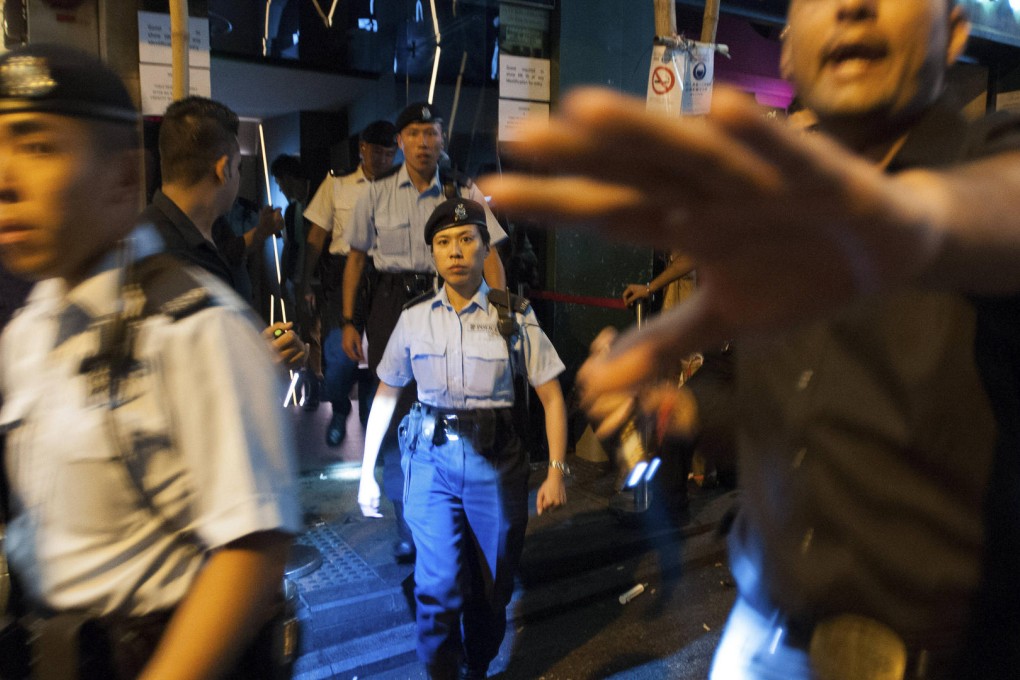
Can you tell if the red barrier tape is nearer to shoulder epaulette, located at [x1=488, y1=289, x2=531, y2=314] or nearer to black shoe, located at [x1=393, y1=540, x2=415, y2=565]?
shoulder epaulette, located at [x1=488, y1=289, x2=531, y2=314]

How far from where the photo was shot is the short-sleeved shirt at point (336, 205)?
229 inches

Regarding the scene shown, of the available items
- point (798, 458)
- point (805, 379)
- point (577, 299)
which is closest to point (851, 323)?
point (805, 379)

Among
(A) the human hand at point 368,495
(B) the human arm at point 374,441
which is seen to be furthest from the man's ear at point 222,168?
(A) the human hand at point 368,495

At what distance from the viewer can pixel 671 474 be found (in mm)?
A: 5453

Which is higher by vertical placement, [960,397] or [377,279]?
[960,397]

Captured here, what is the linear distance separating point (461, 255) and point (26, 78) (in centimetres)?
227

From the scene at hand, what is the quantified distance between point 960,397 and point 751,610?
1.86 ft

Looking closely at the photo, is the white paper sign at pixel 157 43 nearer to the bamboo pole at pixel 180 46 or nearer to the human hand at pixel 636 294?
the bamboo pole at pixel 180 46

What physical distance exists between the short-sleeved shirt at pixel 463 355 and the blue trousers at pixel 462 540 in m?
0.21

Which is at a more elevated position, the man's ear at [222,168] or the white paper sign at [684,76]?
the white paper sign at [684,76]

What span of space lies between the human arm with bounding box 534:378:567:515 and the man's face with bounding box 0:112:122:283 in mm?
2394

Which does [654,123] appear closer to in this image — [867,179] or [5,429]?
[867,179]

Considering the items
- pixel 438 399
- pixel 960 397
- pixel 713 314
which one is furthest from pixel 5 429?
pixel 438 399

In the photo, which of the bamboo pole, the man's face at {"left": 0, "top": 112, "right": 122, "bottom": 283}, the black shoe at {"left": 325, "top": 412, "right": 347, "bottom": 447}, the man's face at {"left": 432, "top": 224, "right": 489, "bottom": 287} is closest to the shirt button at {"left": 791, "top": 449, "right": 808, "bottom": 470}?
the man's face at {"left": 0, "top": 112, "right": 122, "bottom": 283}
